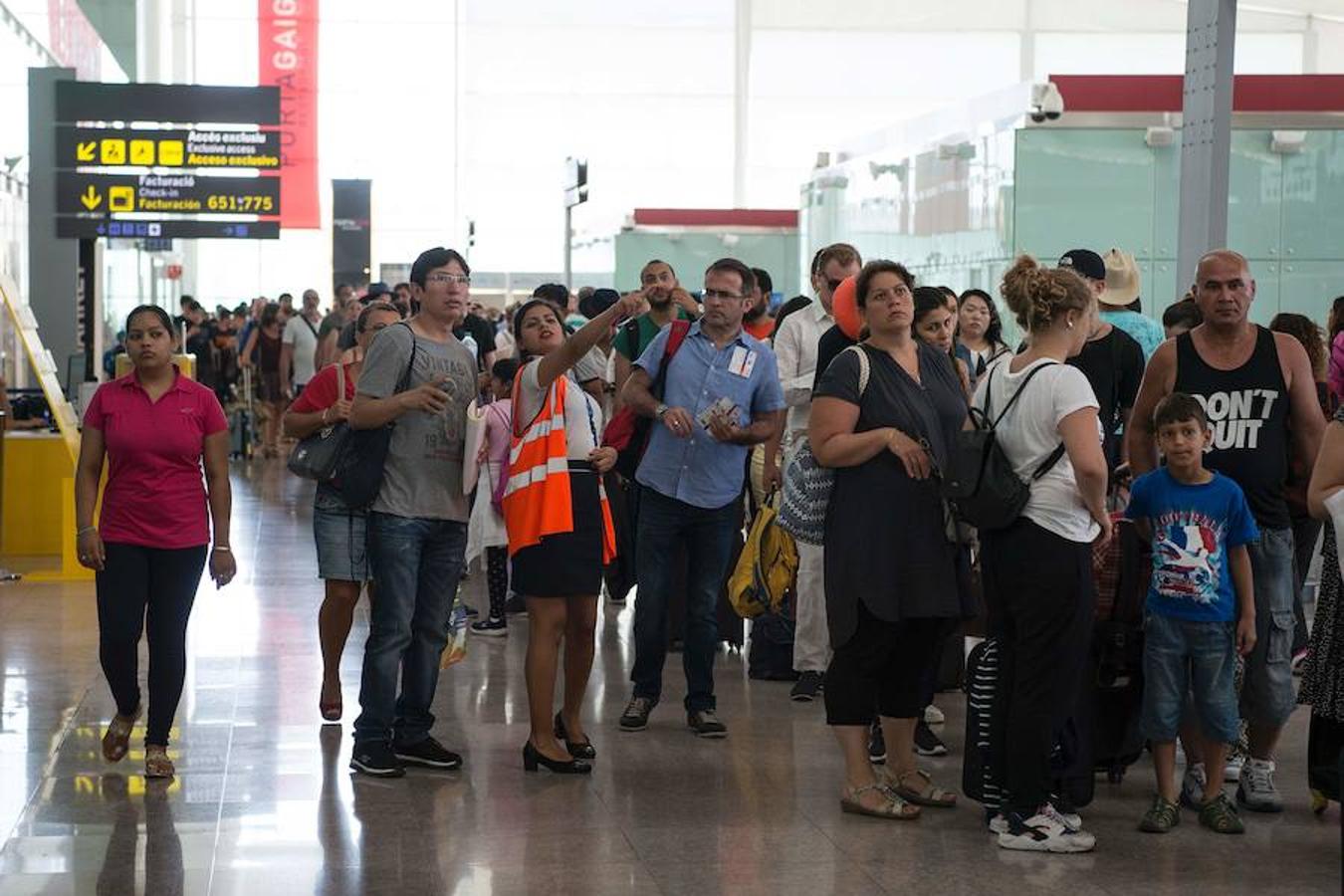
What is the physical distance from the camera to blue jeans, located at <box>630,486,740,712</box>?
7.36m

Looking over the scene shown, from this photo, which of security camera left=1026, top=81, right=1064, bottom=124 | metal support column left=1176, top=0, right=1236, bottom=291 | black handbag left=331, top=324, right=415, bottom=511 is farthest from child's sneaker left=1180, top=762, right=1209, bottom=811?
security camera left=1026, top=81, right=1064, bottom=124

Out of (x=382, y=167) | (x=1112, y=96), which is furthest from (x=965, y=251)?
(x=382, y=167)

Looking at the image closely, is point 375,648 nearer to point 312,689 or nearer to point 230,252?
point 312,689

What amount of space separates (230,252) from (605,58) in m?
7.71

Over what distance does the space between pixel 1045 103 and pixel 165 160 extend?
24.1ft

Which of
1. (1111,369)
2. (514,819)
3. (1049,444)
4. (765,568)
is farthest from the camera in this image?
(765,568)

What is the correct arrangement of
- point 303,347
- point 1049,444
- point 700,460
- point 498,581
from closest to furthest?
point 1049,444 < point 700,460 < point 498,581 < point 303,347

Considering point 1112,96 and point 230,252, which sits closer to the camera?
point 1112,96

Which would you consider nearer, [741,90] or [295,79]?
[295,79]

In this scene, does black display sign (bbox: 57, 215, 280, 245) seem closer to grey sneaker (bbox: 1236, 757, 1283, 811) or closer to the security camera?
the security camera

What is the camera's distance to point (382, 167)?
→ 1401 inches

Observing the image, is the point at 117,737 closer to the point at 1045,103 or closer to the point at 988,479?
the point at 988,479

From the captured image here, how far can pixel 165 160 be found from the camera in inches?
644

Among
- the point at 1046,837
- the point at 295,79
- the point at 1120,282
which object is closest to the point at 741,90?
the point at 295,79
